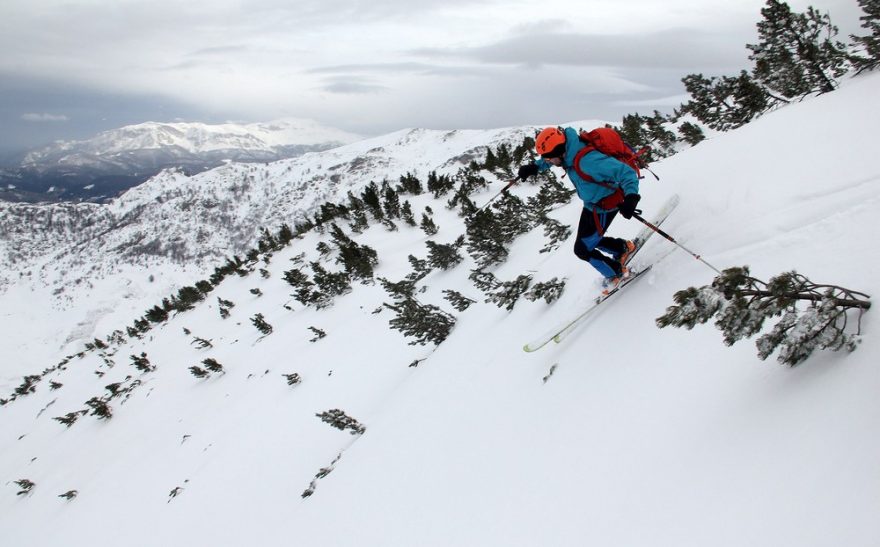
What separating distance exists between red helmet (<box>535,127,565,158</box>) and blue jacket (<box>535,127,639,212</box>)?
89 mm

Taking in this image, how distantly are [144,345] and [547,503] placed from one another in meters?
26.9

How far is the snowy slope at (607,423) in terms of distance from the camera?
2021mm

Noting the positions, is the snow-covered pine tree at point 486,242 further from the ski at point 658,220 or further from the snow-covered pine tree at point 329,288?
the snow-covered pine tree at point 329,288

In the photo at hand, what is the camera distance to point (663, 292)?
4.09 meters

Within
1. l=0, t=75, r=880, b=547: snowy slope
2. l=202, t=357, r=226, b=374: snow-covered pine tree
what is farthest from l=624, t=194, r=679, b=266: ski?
l=202, t=357, r=226, b=374: snow-covered pine tree

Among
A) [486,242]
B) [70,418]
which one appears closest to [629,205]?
[486,242]

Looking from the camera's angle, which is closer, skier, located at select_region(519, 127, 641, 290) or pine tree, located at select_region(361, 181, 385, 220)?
skier, located at select_region(519, 127, 641, 290)

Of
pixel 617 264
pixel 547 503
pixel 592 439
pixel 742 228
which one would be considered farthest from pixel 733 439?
pixel 617 264

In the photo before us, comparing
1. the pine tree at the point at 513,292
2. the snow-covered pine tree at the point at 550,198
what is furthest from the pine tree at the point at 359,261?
the pine tree at the point at 513,292

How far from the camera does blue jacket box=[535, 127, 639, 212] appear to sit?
13.9ft

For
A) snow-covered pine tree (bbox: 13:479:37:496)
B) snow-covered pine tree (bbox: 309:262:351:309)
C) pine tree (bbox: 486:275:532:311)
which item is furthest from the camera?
snow-covered pine tree (bbox: 309:262:351:309)

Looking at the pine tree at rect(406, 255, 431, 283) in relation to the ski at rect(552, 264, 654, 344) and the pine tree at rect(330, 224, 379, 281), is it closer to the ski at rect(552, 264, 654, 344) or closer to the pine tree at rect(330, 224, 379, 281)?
the pine tree at rect(330, 224, 379, 281)

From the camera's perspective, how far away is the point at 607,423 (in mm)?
3164

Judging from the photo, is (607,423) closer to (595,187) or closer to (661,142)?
(595,187)
